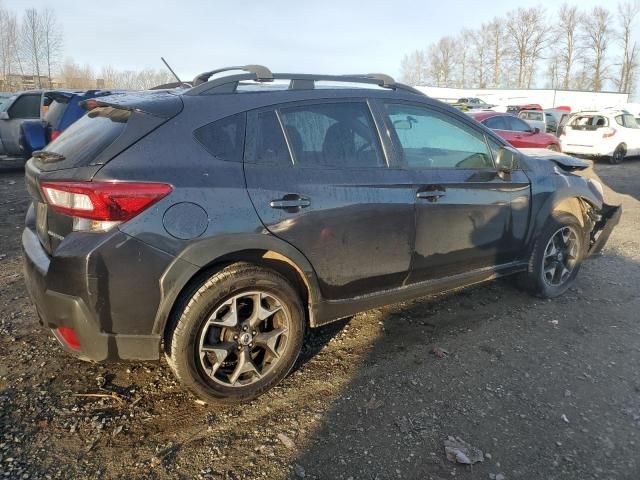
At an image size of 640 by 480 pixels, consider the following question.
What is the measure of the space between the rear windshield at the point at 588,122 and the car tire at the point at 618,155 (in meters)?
0.86

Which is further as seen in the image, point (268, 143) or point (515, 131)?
point (515, 131)

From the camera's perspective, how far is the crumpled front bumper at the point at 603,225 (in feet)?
15.5

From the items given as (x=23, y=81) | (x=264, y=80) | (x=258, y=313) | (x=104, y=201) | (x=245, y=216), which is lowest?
(x=258, y=313)

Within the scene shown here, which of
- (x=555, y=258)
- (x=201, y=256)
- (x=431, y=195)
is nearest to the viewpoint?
(x=201, y=256)

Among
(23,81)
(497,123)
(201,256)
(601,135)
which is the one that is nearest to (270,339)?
(201,256)

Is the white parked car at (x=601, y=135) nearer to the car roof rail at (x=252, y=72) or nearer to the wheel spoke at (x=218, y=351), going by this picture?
the car roof rail at (x=252, y=72)

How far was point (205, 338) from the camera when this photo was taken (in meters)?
2.66

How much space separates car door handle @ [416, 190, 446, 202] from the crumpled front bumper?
2321 millimetres

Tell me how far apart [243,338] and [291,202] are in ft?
2.70

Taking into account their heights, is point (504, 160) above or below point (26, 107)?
below

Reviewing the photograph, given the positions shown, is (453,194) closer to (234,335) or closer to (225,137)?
(225,137)

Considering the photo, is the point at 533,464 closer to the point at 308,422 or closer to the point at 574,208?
the point at 308,422

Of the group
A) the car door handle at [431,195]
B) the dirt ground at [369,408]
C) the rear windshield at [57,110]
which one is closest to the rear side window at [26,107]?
the rear windshield at [57,110]

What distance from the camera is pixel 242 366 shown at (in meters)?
2.77
